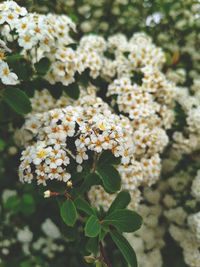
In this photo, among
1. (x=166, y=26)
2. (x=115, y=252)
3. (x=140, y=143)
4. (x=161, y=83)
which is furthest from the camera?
(x=166, y=26)

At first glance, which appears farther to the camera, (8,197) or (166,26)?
(166,26)

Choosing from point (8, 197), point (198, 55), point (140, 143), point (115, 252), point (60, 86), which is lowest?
point (115, 252)

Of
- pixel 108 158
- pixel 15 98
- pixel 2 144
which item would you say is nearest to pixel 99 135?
pixel 108 158

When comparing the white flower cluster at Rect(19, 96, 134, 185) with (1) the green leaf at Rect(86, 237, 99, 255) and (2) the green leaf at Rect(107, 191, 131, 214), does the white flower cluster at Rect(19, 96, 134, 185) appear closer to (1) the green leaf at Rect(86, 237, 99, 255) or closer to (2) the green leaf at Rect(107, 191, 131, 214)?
(2) the green leaf at Rect(107, 191, 131, 214)

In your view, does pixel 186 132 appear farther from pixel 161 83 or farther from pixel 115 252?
pixel 115 252

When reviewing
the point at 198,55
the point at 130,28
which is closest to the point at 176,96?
the point at 198,55

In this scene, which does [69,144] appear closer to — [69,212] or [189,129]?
[69,212]

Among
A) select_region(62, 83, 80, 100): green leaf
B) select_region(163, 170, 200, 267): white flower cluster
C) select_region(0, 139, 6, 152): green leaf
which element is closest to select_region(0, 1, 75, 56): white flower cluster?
select_region(62, 83, 80, 100): green leaf

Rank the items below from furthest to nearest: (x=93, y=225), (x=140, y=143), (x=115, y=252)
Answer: (x=115, y=252)
(x=140, y=143)
(x=93, y=225)
